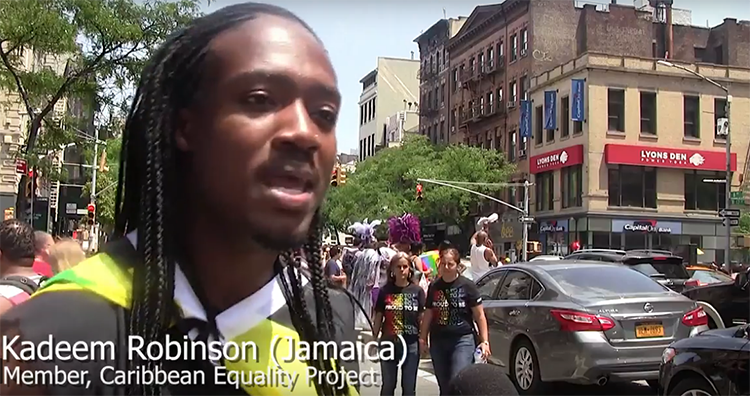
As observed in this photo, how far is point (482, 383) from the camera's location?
123 cm

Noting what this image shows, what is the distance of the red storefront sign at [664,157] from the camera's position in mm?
33656

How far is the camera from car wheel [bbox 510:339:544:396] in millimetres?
7953

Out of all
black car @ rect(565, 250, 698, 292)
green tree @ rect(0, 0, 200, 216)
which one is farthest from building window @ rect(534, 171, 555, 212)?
green tree @ rect(0, 0, 200, 216)

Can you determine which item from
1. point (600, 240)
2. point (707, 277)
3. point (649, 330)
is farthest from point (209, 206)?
point (600, 240)

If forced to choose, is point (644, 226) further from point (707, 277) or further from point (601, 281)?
point (601, 281)

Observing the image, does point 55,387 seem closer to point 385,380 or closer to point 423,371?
point 385,380

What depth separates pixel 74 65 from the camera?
197 cm

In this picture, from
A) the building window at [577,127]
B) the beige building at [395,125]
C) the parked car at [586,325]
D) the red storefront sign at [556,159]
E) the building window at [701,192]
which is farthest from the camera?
the building window at [701,192]

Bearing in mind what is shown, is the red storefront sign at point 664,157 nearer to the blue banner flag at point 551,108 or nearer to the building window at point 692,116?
the building window at point 692,116

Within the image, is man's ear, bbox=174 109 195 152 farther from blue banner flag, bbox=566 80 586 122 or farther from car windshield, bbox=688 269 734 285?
blue banner flag, bbox=566 80 586 122

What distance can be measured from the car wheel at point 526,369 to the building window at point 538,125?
30283 mm

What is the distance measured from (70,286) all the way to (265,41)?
18.5 inches

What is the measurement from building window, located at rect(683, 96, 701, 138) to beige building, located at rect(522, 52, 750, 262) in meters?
0.04

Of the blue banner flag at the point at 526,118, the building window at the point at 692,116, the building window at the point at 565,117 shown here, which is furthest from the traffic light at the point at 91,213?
the blue banner flag at the point at 526,118
